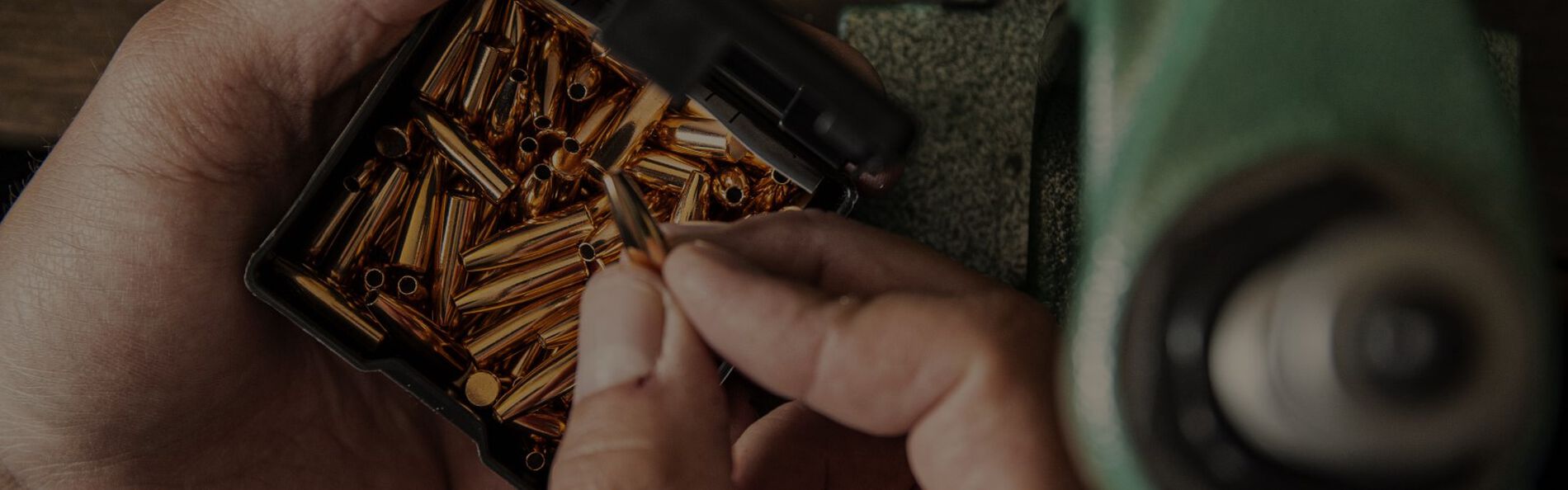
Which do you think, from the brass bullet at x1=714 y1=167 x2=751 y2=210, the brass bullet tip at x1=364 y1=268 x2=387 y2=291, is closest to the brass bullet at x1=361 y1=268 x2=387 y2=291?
the brass bullet tip at x1=364 y1=268 x2=387 y2=291

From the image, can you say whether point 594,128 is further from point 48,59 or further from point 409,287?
point 48,59

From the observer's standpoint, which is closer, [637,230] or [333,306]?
[637,230]

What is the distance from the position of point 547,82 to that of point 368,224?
0.46 ft

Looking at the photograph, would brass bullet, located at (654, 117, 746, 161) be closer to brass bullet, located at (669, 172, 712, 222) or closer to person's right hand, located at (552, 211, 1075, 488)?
brass bullet, located at (669, 172, 712, 222)

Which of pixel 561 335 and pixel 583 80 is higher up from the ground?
pixel 583 80

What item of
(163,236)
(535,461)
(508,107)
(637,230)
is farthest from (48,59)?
(637,230)

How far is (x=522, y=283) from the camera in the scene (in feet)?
1.94

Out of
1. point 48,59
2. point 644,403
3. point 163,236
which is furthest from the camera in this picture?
point 48,59

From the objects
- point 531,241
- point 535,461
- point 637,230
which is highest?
point 637,230

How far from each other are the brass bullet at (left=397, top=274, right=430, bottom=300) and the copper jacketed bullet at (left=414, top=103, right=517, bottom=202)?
0.24 ft

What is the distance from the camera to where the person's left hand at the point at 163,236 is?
0.54 m

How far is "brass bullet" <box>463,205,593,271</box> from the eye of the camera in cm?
59

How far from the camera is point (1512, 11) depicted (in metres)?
0.69

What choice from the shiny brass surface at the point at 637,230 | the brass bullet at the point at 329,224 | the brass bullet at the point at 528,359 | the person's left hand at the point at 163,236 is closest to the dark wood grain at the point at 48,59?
the person's left hand at the point at 163,236
